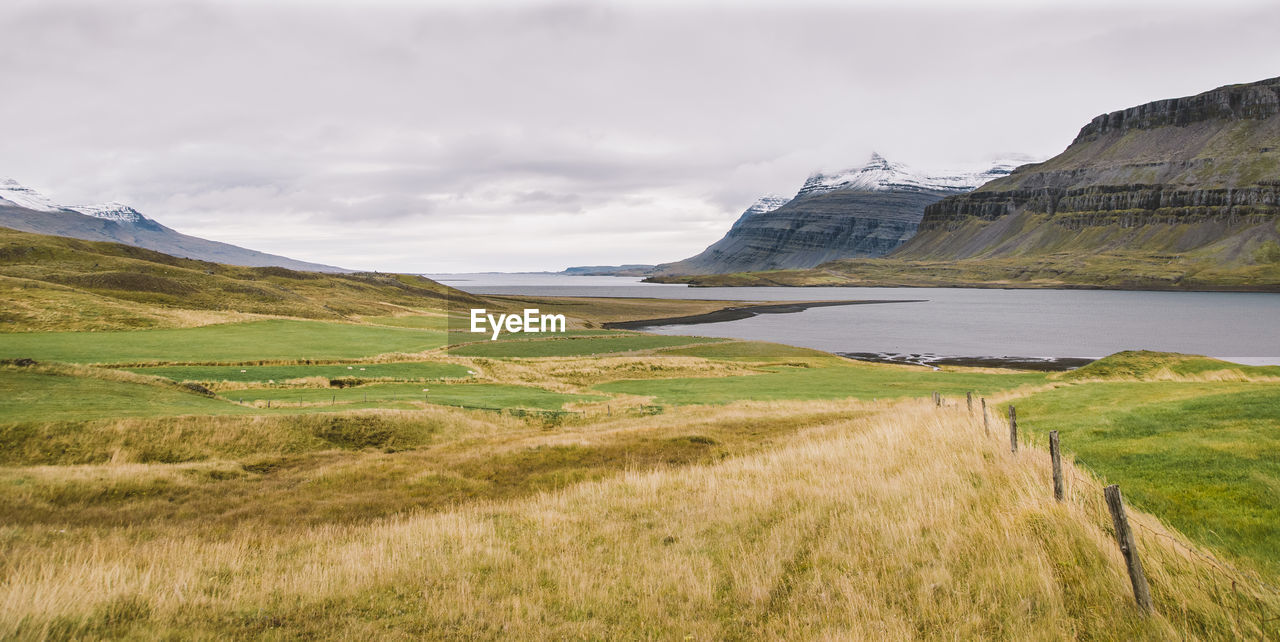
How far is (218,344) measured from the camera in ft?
193

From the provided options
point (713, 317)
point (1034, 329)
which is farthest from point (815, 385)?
point (713, 317)

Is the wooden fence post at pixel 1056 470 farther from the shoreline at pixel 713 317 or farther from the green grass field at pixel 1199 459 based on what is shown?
the shoreline at pixel 713 317

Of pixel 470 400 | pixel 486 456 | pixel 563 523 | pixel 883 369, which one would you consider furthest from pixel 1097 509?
pixel 883 369

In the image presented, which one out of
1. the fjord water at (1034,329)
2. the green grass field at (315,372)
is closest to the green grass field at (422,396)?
the green grass field at (315,372)

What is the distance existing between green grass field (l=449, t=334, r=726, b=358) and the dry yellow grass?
192 feet

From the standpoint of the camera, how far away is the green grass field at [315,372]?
44.4 m

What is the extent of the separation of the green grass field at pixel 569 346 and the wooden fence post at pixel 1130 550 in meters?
66.5

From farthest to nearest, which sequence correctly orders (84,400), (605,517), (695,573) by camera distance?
(84,400) → (605,517) → (695,573)

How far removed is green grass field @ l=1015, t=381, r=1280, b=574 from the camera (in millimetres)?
11414

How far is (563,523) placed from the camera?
1506 cm

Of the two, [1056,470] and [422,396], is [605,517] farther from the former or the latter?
[422,396]

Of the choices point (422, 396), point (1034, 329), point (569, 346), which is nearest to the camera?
point (422, 396)

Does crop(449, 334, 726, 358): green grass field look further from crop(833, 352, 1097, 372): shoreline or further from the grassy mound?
the grassy mound

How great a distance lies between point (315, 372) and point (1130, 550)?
164 feet
